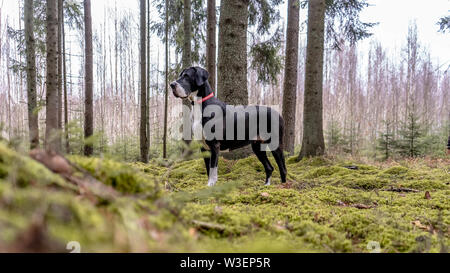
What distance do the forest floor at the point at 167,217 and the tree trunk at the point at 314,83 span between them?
4014mm

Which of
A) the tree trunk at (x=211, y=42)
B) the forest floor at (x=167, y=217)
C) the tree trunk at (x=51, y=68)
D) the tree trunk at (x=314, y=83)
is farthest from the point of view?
the tree trunk at (x=211, y=42)

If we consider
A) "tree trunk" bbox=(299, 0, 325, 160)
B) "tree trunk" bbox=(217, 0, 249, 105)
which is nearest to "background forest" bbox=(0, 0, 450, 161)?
"tree trunk" bbox=(217, 0, 249, 105)

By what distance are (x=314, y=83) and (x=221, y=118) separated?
14.0ft

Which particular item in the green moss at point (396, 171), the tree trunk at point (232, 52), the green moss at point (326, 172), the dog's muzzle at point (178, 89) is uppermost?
the tree trunk at point (232, 52)

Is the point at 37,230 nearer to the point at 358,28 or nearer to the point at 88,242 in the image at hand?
the point at 88,242

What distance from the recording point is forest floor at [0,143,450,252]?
2.39ft

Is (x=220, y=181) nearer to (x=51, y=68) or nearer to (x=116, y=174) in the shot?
(x=51, y=68)

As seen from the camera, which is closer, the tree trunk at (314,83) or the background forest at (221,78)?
the tree trunk at (314,83)

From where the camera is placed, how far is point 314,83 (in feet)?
24.3

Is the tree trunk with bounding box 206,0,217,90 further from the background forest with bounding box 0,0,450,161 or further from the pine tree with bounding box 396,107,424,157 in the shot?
the pine tree with bounding box 396,107,424,157

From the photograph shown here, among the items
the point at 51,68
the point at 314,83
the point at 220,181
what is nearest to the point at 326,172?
the point at 220,181

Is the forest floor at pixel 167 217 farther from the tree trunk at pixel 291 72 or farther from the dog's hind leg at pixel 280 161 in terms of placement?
the tree trunk at pixel 291 72

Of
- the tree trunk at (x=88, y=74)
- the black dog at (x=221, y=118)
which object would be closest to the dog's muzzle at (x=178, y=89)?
the black dog at (x=221, y=118)

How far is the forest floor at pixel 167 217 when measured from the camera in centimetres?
73
